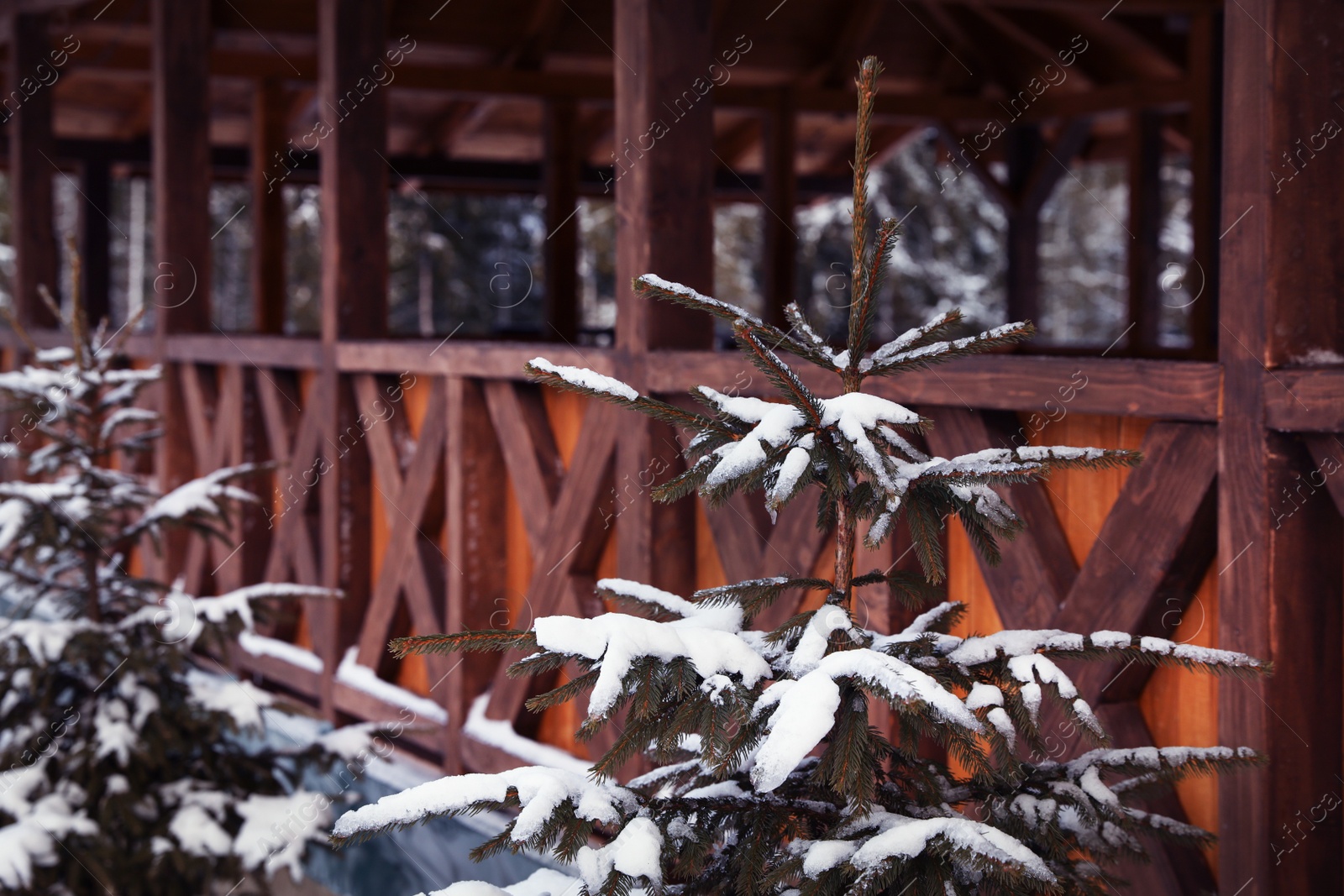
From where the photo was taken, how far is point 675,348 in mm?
3773

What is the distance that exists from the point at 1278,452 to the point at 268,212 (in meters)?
7.04

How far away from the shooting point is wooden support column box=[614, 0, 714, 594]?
3.69 meters

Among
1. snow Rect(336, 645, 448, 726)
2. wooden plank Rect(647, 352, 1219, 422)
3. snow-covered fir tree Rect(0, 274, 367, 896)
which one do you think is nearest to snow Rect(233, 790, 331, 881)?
snow-covered fir tree Rect(0, 274, 367, 896)

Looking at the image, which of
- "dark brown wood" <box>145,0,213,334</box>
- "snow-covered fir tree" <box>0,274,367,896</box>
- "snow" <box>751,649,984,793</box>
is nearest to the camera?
"snow" <box>751,649,984,793</box>

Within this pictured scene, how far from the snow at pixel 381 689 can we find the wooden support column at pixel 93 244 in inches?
244

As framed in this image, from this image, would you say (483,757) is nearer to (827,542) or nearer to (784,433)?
(827,542)

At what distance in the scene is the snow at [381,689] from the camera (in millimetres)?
4691

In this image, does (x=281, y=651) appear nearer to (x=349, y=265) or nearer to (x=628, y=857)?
(x=349, y=265)

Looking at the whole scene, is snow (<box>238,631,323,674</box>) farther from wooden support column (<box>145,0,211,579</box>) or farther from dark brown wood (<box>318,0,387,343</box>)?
dark brown wood (<box>318,0,387,343</box>)

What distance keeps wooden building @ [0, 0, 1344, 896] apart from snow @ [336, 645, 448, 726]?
0.05ft

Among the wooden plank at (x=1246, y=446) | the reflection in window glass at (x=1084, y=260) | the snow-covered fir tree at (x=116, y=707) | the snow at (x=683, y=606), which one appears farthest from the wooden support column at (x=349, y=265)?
the reflection in window glass at (x=1084, y=260)

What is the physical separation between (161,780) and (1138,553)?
3.49 m

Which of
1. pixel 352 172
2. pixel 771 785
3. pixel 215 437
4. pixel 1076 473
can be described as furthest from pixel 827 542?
pixel 215 437

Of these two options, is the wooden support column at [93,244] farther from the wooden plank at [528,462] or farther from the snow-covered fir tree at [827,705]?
the snow-covered fir tree at [827,705]
